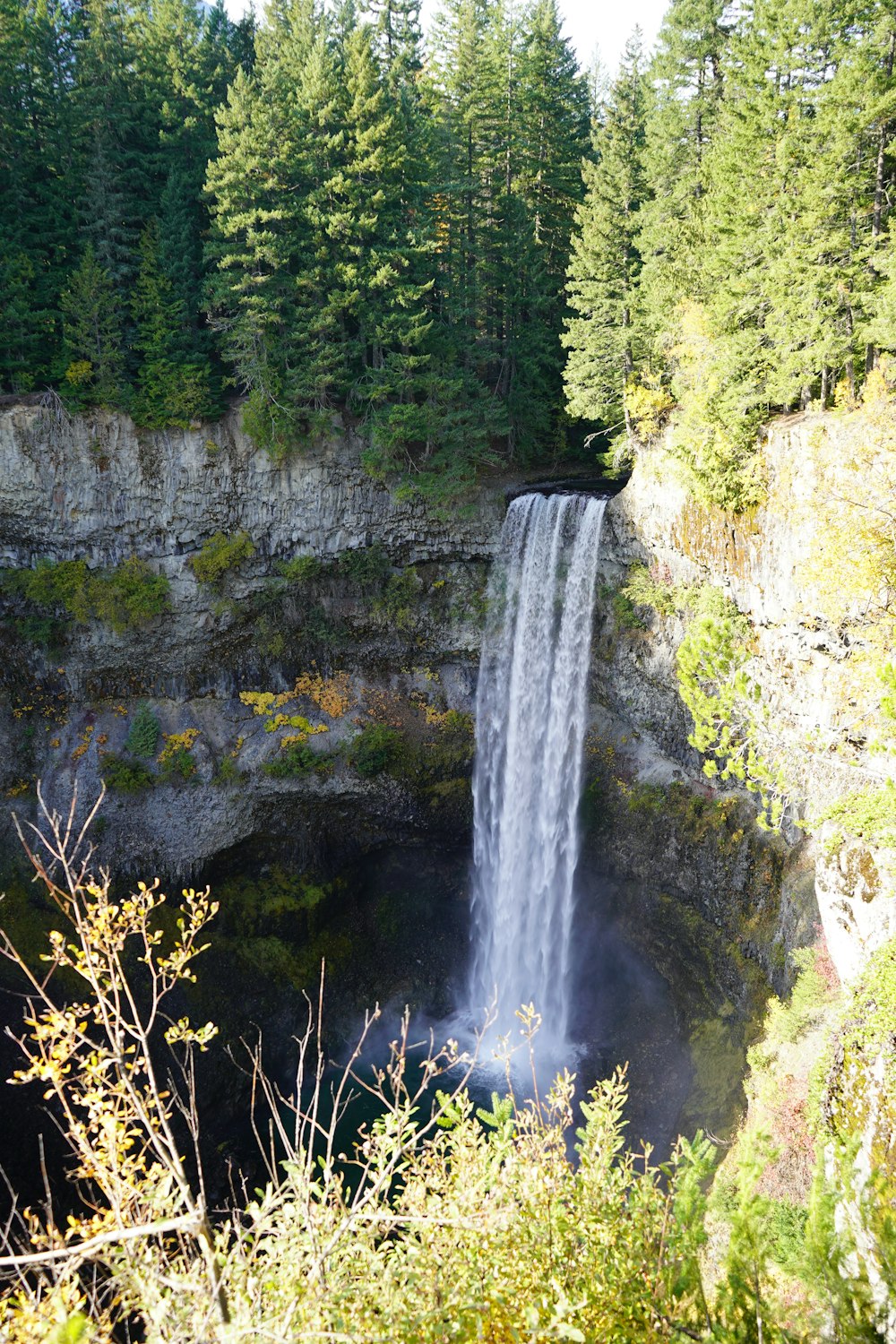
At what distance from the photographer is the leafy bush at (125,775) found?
23.5 meters

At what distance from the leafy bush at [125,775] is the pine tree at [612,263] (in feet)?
59.1

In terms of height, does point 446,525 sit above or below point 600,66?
below

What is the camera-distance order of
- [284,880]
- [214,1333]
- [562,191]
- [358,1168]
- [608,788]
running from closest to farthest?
[214,1333] → [358,1168] → [608,788] → [284,880] → [562,191]

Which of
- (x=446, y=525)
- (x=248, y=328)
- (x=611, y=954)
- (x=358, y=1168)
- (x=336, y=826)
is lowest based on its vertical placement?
(x=358, y=1168)

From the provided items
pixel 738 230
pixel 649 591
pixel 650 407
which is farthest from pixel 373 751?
pixel 738 230

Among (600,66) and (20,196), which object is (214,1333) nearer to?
(20,196)

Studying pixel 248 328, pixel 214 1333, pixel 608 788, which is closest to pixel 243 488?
pixel 248 328

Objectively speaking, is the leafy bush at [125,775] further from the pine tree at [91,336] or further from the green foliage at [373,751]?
the pine tree at [91,336]

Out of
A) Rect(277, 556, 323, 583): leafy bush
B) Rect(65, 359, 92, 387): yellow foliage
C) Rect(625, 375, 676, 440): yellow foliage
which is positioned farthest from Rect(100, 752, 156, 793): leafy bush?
Rect(625, 375, 676, 440): yellow foliage

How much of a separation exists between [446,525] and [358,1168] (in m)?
19.1

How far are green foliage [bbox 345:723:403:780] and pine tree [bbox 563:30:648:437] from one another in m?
12.2

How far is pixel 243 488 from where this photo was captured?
24484 mm

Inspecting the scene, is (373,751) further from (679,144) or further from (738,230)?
(679,144)

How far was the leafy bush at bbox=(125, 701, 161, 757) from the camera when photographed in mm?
23969
